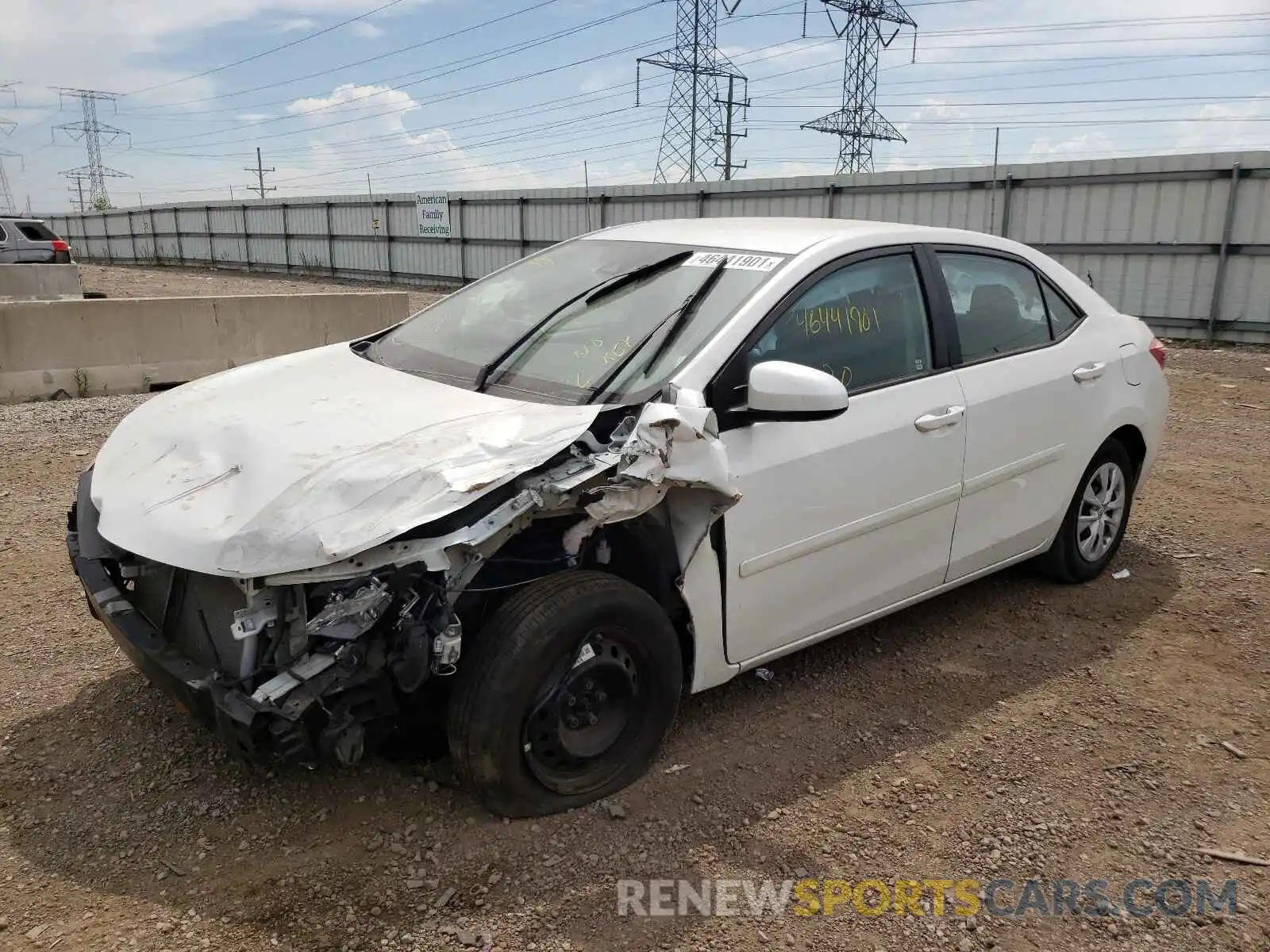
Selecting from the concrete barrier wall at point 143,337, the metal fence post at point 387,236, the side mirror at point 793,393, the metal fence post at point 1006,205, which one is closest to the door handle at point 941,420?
the side mirror at point 793,393

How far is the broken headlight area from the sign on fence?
24.8 meters

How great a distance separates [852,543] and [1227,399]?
25.2ft

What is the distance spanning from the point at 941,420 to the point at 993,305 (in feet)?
2.60

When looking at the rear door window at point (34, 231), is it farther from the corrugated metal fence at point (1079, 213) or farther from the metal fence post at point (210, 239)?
the metal fence post at point (210, 239)

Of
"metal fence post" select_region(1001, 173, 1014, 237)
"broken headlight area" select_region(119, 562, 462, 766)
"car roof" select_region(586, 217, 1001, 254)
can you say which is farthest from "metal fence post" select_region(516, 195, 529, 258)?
"broken headlight area" select_region(119, 562, 462, 766)

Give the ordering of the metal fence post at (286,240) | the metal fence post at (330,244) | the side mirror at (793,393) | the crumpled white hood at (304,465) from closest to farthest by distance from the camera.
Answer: the crumpled white hood at (304,465) → the side mirror at (793,393) → the metal fence post at (330,244) → the metal fence post at (286,240)

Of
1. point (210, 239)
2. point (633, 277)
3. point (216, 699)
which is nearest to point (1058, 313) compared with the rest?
point (633, 277)

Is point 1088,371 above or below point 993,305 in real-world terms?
below

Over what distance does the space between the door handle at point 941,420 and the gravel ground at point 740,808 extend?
1.02m

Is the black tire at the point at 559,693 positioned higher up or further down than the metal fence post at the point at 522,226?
further down

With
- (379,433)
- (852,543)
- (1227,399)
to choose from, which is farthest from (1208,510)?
(379,433)

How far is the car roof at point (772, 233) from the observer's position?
11.7 feet

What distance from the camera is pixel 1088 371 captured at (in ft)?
14.1

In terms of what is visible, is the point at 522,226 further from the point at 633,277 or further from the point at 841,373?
the point at 841,373
